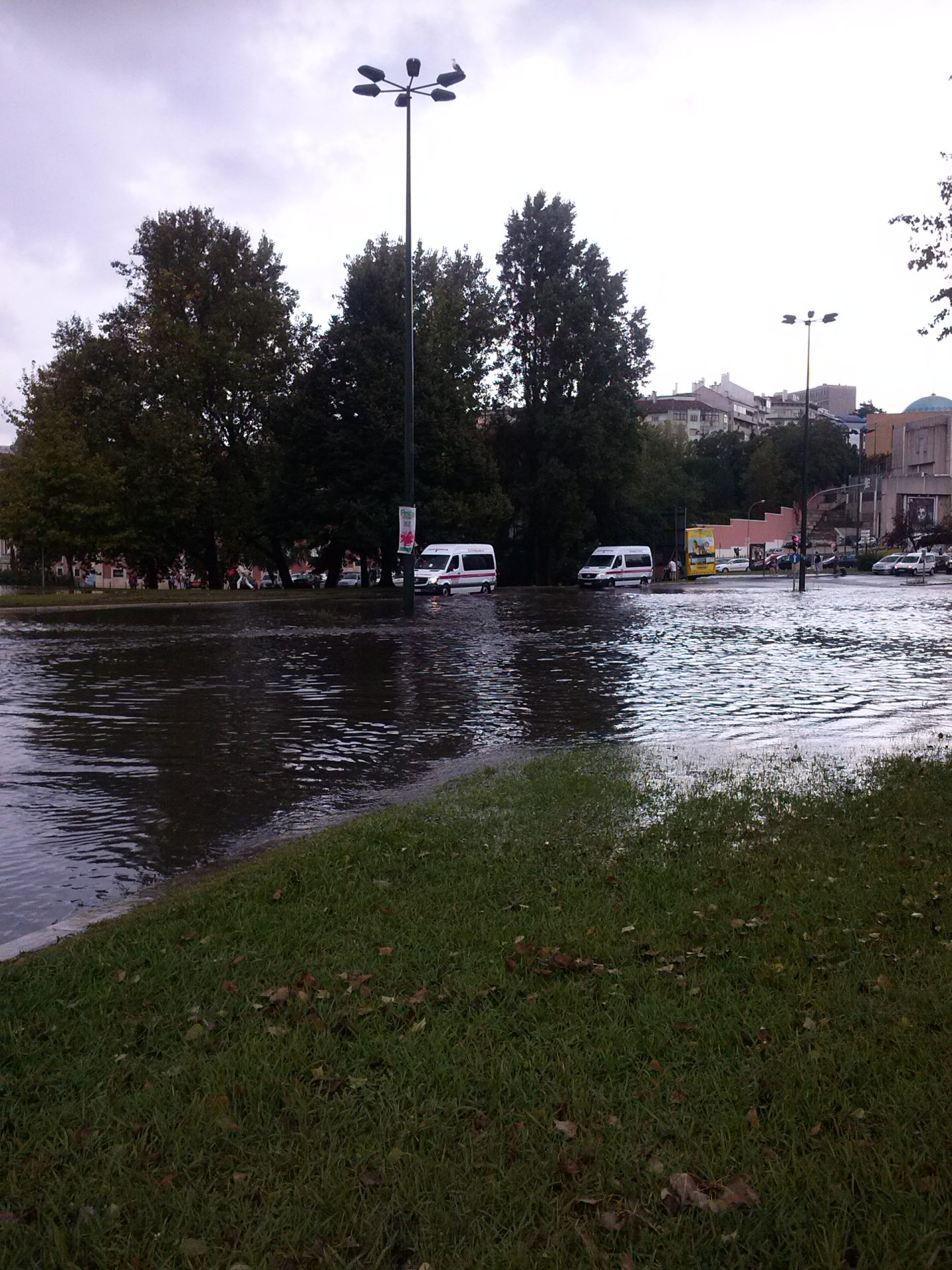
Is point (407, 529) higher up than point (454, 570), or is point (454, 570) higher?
point (407, 529)

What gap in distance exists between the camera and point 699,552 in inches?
2908

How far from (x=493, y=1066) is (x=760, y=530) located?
11516 cm

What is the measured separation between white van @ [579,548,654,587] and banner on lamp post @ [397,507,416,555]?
80.1 feet

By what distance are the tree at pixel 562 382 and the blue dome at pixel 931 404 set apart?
336ft

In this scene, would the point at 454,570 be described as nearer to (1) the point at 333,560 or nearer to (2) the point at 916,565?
(1) the point at 333,560

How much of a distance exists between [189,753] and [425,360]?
4097 cm

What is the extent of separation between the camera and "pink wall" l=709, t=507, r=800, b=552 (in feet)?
353

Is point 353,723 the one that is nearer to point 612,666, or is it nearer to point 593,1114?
point 612,666

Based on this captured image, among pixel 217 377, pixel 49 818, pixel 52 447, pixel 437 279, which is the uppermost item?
pixel 437 279

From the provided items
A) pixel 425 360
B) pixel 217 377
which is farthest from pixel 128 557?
pixel 425 360

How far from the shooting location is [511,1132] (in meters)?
3.19

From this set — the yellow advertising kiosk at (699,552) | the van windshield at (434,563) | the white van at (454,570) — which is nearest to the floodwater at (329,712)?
the white van at (454,570)

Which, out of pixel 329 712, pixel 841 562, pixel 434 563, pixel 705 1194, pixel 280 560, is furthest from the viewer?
pixel 841 562

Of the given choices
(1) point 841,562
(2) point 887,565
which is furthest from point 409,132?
(1) point 841,562
